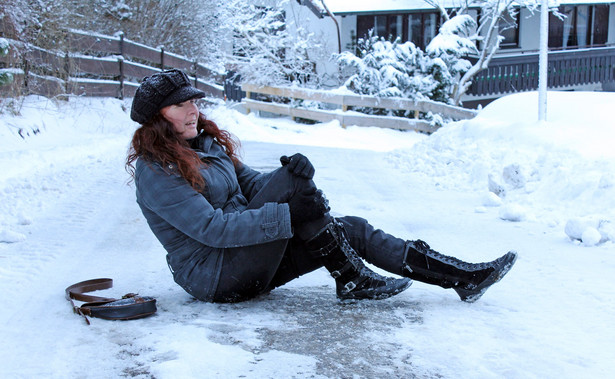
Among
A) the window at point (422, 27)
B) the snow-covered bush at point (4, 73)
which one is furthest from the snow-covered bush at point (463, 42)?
the snow-covered bush at point (4, 73)

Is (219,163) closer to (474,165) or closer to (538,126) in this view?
(474,165)

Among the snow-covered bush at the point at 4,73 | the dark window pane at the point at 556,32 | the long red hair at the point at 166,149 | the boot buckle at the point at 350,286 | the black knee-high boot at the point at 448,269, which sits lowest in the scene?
the boot buckle at the point at 350,286

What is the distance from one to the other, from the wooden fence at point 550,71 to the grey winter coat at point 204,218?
57.7 feet

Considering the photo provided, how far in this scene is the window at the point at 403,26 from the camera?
2375cm

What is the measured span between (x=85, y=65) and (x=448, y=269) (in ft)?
34.5

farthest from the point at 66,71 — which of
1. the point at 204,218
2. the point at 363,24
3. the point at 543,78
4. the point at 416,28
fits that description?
the point at 416,28

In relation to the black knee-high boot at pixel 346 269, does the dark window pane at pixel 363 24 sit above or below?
above

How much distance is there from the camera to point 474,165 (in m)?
7.57

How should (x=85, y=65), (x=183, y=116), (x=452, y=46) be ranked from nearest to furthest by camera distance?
(x=183, y=116) → (x=85, y=65) → (x=452, y=46)

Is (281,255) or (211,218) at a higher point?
(211,218)

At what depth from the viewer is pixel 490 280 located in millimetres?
3184

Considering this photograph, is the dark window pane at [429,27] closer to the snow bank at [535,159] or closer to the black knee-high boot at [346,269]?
the snow bank at [535,159]

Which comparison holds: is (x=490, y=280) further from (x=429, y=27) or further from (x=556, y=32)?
(x=556, y=32)

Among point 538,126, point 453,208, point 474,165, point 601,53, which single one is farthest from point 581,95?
point 601,53
